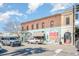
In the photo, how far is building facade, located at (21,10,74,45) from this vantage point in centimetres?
341

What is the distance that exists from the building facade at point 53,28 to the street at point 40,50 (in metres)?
0.07

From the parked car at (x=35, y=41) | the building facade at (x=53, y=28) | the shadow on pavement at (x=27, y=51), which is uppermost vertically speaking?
the building facade at (x=53, y=28)

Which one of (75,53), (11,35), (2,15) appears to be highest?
(2,15)

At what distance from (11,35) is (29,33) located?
25cm

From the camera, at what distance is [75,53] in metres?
3.43

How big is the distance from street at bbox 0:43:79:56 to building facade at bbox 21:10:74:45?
0.07 meters

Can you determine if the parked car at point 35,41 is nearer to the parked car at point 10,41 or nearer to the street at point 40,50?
the street at point 40,50

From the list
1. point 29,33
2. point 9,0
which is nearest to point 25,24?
point 29,33

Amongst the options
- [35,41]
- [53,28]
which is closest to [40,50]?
[35,41]

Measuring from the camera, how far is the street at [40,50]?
3.42 m

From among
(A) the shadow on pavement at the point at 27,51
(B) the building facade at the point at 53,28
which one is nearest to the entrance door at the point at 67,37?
(B) the building facade at the point at 53,28

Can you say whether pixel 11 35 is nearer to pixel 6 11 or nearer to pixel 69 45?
pixel 6 11

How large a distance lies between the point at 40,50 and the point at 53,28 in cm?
35

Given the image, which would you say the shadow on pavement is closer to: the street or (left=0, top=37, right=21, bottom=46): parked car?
the street
